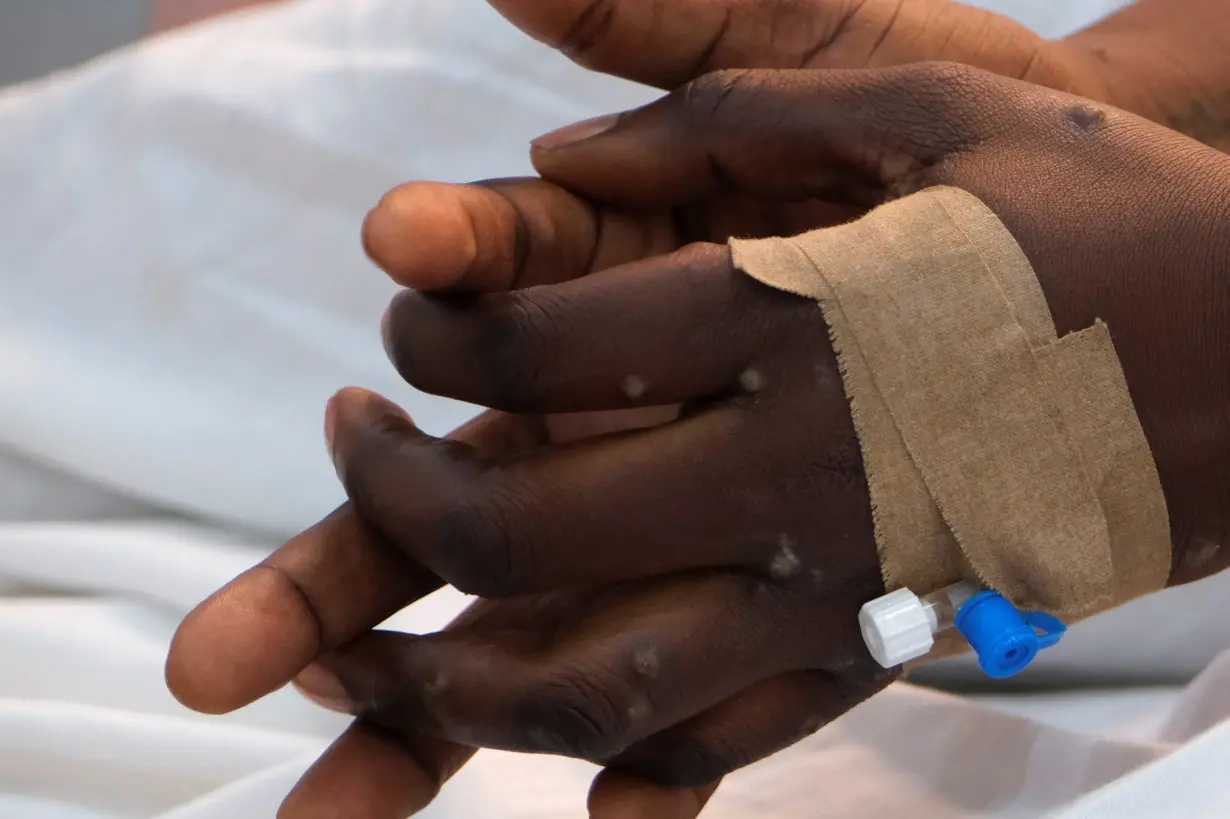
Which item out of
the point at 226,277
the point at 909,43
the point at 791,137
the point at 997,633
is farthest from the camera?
the point at 226,277

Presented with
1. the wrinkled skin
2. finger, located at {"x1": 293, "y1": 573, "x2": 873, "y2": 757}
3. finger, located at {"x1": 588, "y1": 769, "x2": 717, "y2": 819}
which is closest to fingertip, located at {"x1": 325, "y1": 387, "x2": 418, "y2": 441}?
the wrinkled skin

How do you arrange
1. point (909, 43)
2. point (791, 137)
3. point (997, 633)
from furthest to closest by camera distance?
point (909, 43), point (791, 137), point (997, 633)

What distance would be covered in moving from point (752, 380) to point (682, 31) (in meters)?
0.26

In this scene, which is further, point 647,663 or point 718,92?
point 718,92

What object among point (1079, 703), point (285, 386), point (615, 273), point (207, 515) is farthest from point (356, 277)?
point (1079, 703)

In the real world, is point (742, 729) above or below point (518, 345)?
below

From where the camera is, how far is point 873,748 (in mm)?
806

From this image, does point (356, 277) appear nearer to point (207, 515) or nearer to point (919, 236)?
point (207, 515)

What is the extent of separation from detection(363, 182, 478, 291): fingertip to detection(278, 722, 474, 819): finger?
264 mm

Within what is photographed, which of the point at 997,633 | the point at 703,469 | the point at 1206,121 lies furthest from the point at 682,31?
the point at 1206,121

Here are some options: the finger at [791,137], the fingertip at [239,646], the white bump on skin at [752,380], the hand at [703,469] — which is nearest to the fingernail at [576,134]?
the finger at [791,137]

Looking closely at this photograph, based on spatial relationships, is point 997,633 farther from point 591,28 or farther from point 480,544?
point 591,28

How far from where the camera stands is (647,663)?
52 centimetres

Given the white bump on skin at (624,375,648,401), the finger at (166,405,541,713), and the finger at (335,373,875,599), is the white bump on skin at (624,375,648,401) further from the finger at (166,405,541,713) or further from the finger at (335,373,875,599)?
the finger at (166,405,541,713)
